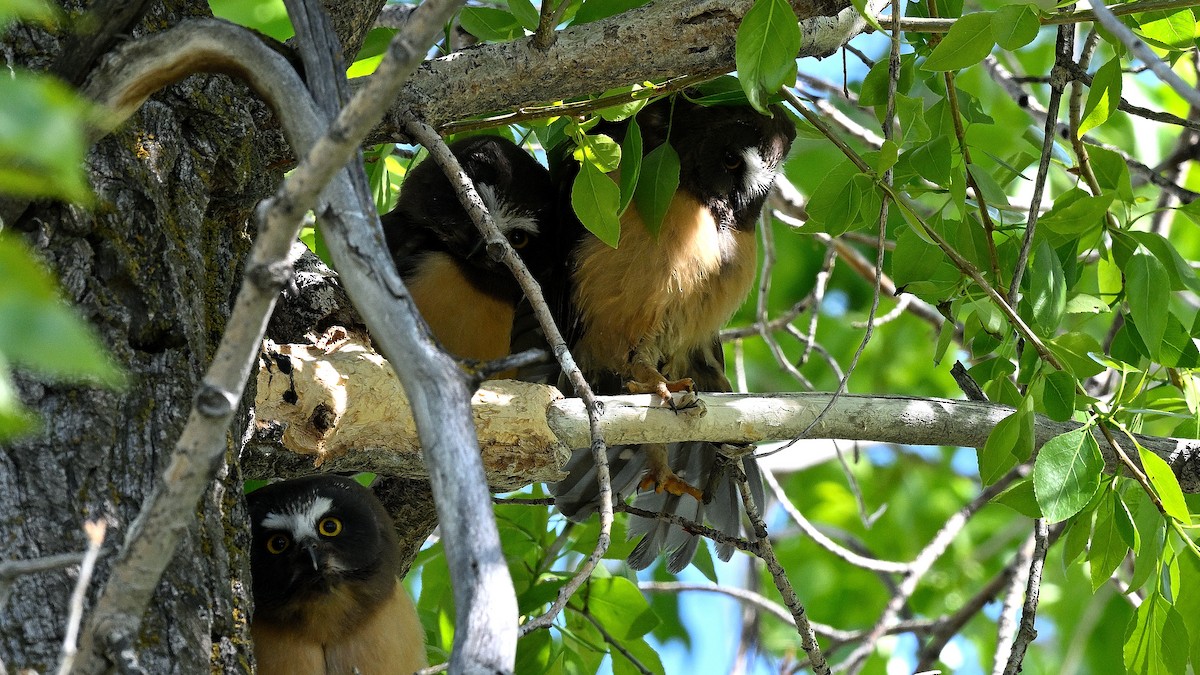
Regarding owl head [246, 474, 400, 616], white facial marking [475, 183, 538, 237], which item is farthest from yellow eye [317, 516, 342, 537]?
white facial marking [475, 183, 538, 237]

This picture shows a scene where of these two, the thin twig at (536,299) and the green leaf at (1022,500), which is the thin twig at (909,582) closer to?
Answer: the green leaf at (1022,500)

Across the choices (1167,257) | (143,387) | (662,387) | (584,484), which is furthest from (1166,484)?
(143,387)

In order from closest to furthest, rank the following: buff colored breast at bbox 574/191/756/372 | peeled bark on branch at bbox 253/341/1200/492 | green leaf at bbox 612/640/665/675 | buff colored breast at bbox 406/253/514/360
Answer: peeled bark on branch at bbox 253/341/1200/492
green leaf at bbox 612/640/665/675
buff colored breast at bbox 574/191/756/372
buff colored breast at bbox 406/253/514/360

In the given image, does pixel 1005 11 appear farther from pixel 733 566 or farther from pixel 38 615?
pixel 733 566

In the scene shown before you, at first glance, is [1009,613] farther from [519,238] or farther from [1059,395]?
[519,238]

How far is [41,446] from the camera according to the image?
186 cm

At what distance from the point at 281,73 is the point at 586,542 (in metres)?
2.35

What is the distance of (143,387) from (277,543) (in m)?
1.35

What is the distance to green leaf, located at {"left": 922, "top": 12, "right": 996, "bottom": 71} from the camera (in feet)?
7.66

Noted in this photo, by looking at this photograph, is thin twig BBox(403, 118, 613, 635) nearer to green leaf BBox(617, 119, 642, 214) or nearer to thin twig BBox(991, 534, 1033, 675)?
green leaf BBox(617, 119, 642, 214)

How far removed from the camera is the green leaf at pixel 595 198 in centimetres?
254

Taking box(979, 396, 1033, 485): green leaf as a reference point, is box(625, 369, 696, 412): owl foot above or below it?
above

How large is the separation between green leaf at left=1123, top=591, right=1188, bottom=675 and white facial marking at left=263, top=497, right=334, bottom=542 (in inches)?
84.4

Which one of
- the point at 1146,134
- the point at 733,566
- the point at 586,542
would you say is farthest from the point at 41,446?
the point at 733,566
